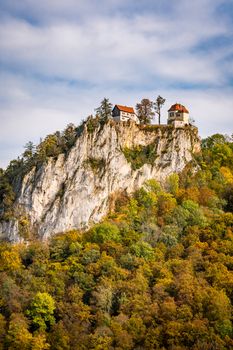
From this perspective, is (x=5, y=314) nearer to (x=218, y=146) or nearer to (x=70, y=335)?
(x=70, y=335)

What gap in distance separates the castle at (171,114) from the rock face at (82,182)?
2.02 metres

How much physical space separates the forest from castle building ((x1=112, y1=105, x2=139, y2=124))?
473 inches

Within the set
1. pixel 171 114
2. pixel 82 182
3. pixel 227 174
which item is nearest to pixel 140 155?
pixel 171 114

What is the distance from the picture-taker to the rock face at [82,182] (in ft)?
294

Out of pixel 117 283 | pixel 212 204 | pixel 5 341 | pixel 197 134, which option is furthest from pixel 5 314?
pixel 197 134

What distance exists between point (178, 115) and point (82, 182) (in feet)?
75.7

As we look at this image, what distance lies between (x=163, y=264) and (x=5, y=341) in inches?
926

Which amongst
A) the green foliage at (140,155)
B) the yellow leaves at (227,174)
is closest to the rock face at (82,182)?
the green foliage at (140,155)

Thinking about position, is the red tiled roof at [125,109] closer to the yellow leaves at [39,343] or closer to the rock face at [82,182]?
the rock face at [82,182]

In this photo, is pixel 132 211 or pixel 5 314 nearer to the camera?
pixel 5 314

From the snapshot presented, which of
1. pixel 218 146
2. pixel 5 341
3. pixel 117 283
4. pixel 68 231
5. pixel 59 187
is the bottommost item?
pixel 5 341

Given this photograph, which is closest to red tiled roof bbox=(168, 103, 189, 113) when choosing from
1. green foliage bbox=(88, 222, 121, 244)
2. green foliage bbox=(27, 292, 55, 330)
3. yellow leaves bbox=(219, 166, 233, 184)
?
yellow leaves bbox=(219, 166, 233, 184)

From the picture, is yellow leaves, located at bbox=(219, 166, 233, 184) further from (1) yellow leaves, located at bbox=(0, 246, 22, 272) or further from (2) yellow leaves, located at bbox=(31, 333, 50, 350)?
(2) yellow leaves, located at bbox=(31, 333, 50, 350)

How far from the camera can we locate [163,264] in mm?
80312
